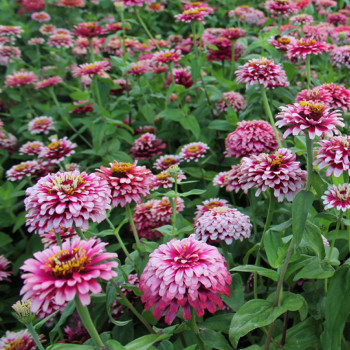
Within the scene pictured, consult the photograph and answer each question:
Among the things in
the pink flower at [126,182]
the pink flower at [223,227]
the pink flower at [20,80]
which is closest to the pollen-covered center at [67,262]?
the pink flower at [126,182]

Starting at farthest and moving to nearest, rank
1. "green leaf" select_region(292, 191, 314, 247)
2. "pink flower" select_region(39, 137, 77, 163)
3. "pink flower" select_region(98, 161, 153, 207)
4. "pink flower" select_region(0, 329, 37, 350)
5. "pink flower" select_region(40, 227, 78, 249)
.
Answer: "pink flower" select_region(39, 137, 77, 163) → "pink flower" select_region(40, 227, 78, 249) → "pink flower" select_region(0, 329, 37, 350) → "pink flower" select_region(98, 161, 153, 207) → "green leaf" select_region(292, 191, 314, 247)

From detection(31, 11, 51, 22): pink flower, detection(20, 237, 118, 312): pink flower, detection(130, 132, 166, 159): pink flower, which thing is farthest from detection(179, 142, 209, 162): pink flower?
detection(31, 11, 51, 22): pink flower

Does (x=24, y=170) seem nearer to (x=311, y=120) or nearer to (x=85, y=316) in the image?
(x=85, y=316)

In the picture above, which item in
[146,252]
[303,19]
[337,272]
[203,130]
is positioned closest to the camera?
[337,272]

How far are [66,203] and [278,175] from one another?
0.64 meters

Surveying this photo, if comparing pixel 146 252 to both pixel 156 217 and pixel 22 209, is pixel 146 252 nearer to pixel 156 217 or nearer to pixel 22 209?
pixel 156 217

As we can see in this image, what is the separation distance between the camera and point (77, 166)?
2318mm

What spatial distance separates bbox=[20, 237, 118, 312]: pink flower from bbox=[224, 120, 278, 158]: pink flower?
3.22ft

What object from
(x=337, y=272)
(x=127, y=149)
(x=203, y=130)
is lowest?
(x=127, y=149)

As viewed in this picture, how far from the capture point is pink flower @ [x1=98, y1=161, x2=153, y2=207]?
134 cm

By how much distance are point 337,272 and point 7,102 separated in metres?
3.03

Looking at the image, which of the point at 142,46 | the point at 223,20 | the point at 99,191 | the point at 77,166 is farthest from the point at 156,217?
Result: the point at 223,20

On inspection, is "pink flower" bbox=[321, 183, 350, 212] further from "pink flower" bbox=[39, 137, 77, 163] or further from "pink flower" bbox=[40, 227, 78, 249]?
"pink flower" bbox=[39, 137, 77, 163]

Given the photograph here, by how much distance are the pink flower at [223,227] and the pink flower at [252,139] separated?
0.39 meters
